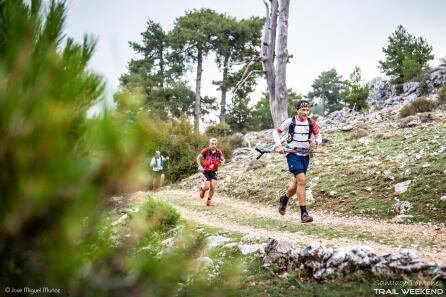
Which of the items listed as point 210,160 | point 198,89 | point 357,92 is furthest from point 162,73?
point 210,160

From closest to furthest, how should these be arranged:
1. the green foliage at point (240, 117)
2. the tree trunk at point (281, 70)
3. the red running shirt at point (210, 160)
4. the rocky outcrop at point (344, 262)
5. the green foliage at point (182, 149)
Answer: the rocky outcrop at point (344, 262) → the red running shirt at point (210, 160) → the tree trunk at point (281, 70) → the green foliage at point (182, 149) → the green foliage at point (240, 117)

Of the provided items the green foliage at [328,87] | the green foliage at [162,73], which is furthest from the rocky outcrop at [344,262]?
the green foliage at [328,87]

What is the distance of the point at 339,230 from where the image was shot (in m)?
6.74

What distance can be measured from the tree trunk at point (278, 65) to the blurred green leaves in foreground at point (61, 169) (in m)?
12.8

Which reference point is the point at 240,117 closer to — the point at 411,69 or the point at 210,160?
the point at 411,69

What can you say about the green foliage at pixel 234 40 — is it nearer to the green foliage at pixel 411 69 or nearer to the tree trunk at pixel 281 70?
the green foliage at pixel 411 69

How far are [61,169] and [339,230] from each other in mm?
6344

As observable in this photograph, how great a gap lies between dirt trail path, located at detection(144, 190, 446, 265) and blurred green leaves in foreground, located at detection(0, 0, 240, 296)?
353 cm

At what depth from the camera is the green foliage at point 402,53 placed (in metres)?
38.2

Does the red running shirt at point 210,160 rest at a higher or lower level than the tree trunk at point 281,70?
lower

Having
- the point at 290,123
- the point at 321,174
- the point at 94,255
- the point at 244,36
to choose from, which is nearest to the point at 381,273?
the point at 94,255

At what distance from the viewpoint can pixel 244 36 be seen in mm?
35875

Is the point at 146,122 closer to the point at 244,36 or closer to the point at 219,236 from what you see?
the point at 219,236

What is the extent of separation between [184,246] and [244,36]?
35.9m
